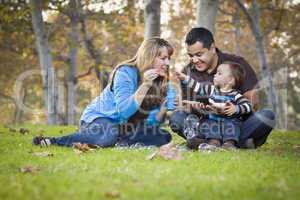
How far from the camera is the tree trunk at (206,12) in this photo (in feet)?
36.0

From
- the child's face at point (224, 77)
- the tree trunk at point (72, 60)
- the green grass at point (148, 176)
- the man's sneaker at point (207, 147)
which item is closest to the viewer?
the green grass at point (148, 176)

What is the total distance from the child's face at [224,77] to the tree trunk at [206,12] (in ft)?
14.2

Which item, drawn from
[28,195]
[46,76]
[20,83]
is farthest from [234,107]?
[20,83]

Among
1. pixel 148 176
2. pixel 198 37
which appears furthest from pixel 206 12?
pixel 148 176

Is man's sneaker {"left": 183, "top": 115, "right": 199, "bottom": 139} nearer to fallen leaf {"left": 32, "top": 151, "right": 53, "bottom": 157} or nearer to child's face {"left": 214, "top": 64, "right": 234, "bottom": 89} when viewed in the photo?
child's face {"left": 214, "top": 64, "right": 234, "bottom": 89}

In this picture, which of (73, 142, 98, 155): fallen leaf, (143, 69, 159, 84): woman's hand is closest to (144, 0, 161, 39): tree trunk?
(143, 69, 159, 84): woman's hand

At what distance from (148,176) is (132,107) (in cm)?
253

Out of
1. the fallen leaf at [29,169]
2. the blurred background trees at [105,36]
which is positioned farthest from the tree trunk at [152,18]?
A: the fallen leaf at [29,169]

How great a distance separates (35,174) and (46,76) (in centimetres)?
1453

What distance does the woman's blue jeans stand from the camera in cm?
694

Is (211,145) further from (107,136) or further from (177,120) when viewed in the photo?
(107,136)

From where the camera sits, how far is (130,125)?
285 inches

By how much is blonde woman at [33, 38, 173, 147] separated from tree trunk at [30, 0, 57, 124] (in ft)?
36.5

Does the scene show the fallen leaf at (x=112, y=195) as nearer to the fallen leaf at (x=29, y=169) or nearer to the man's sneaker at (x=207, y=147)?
the fallen leaf at (x=29, y=169)
